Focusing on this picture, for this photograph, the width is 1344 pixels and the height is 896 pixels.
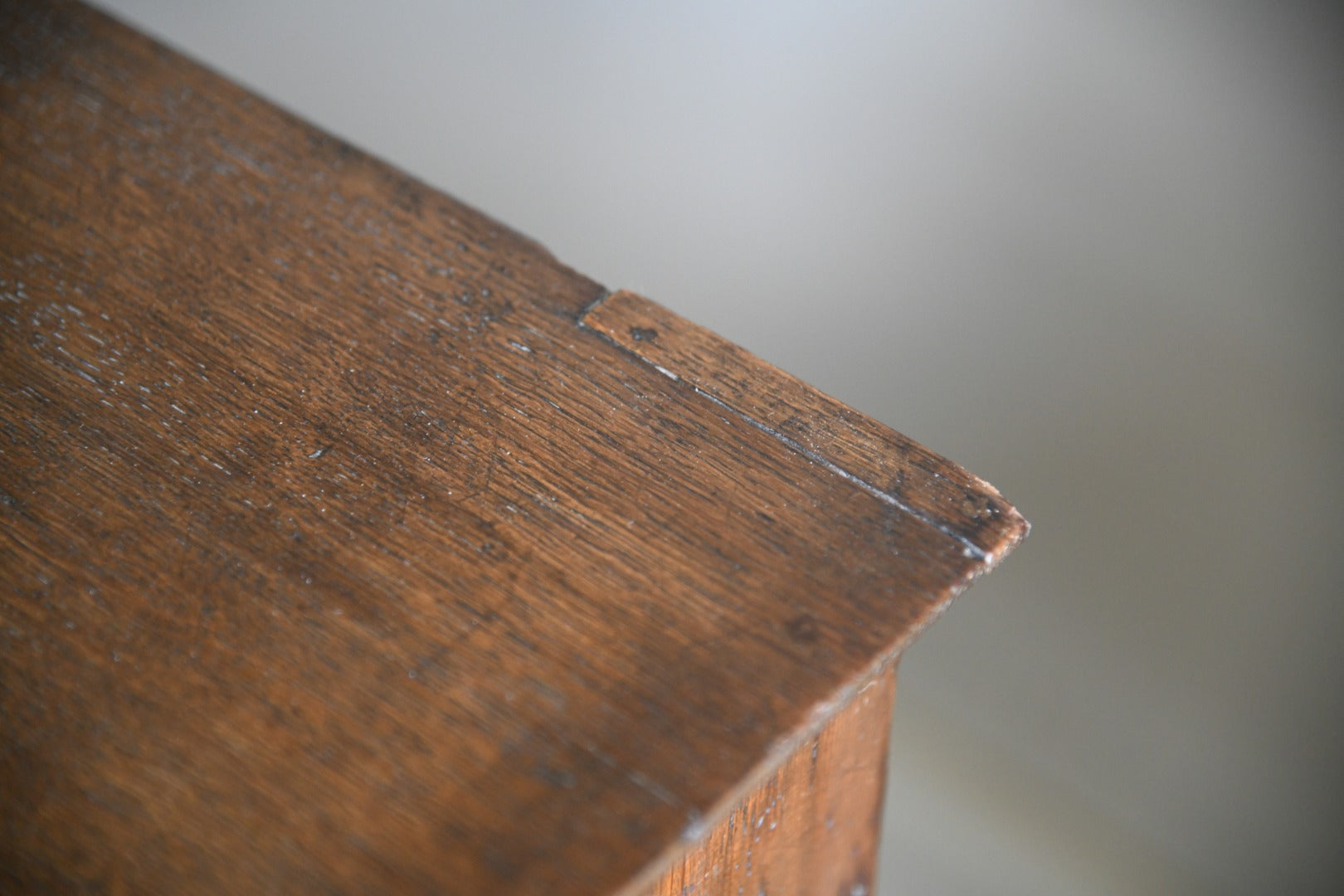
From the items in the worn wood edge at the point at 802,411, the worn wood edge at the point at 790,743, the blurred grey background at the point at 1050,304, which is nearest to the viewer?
the worn wood edge at the point at 790,743

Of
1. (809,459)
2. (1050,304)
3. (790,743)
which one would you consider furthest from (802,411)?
(1050,304)

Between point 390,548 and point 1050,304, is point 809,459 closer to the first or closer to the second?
point 390,548

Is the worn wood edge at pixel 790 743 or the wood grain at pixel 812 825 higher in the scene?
the worn wood edge at pixel 790 743

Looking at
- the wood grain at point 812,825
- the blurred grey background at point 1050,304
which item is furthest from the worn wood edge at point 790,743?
the blurred grey background at point 1050,304

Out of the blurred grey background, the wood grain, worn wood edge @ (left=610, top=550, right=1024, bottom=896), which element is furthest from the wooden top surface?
the blurred grey background

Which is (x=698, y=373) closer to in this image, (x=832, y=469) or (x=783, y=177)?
(x=832, y=469)

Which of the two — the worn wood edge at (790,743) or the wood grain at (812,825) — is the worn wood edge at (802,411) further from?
the wood grain at (812,825)

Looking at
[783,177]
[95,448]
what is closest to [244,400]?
[95,448]
